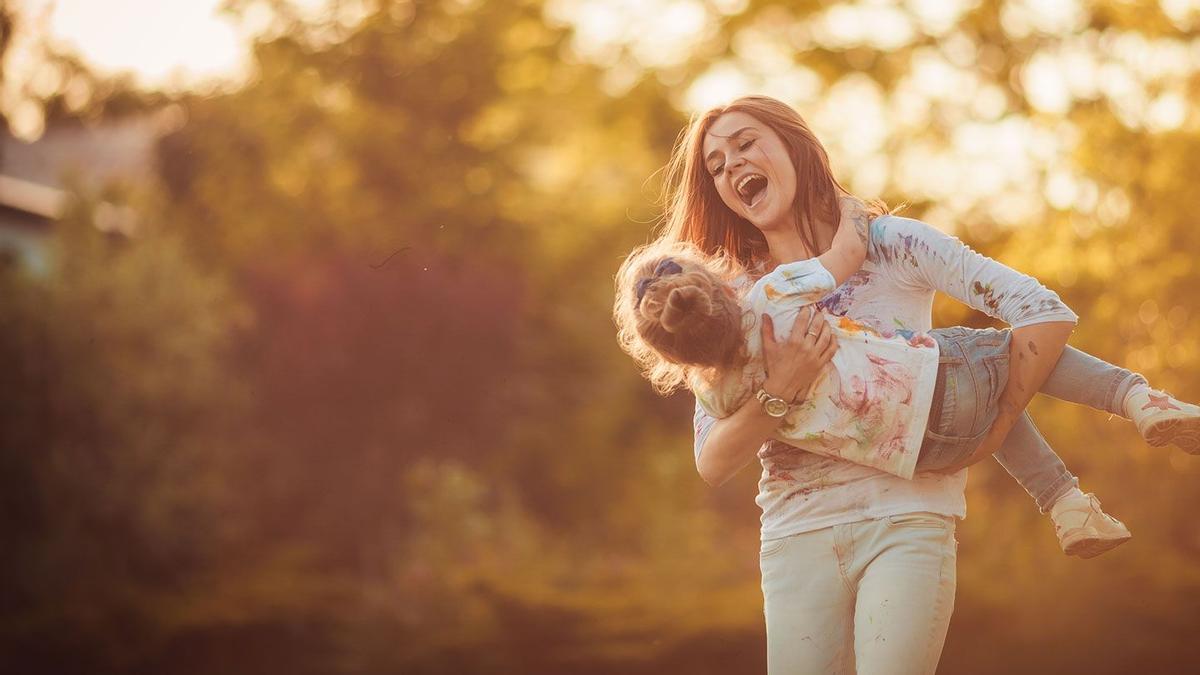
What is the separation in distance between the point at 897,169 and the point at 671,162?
316 inches

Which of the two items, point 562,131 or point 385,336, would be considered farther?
point 562,131

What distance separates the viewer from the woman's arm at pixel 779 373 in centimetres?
247

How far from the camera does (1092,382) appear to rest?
2.64m

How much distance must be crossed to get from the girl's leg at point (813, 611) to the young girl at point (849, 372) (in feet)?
0.67

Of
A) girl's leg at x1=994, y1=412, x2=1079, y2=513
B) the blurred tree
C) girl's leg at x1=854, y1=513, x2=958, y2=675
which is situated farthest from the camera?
the blurred tree

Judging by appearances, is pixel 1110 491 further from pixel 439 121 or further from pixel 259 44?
pixel 259 44

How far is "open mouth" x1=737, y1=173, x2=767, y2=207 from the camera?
8.86 feet

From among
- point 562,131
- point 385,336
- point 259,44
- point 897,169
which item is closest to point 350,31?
point 259,44

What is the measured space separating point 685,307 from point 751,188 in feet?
1.23

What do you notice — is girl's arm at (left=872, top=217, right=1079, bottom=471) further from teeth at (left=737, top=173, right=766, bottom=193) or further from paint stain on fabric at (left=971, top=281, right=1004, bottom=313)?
teeth at (left=737, top=173, right=766, bottom=193)

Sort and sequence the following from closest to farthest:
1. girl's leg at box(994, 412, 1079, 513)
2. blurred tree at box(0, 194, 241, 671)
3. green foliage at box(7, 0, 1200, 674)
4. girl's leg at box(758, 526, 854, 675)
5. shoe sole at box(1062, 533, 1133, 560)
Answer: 1. girl's leg at box(758, 526, 854, 675)
2. shoe sole at box(1062, 533, 1133, 560)
3. girl's leg at box(994, 412, 1079, 513)
4. green foliage at box(7, 0, 1200, 674)
5. blurred tree at box(0, 194, 241, 671)

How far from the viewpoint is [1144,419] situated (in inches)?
99.0

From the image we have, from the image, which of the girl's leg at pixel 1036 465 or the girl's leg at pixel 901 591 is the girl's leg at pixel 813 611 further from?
the girl's leg at pixel 1036 465

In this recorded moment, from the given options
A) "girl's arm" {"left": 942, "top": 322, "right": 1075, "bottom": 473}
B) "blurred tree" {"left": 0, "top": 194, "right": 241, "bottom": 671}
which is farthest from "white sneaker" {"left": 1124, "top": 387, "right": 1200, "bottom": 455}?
"blurred tree" {"left": 0, "top": 194, "right": 241, "bottom": 671}
